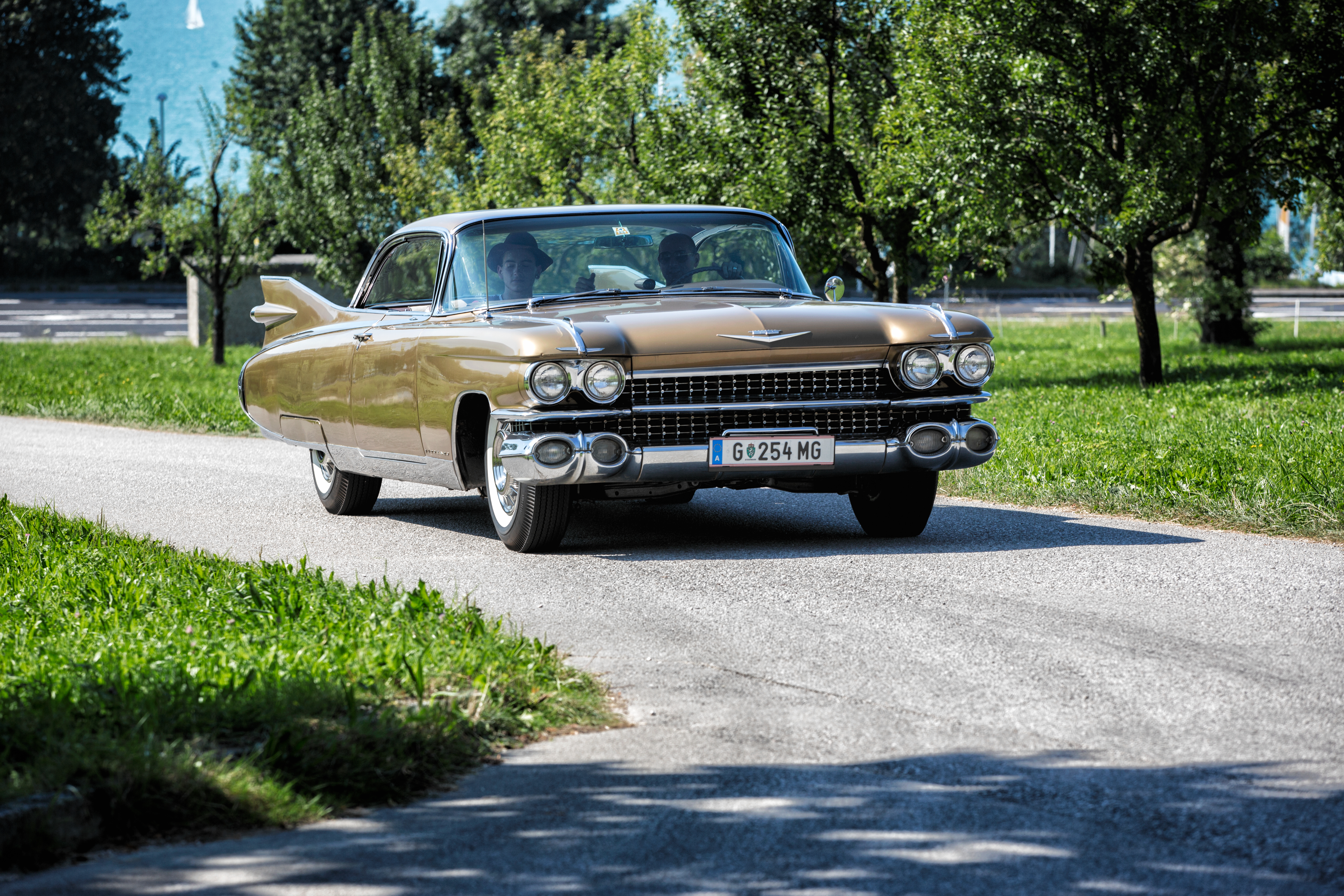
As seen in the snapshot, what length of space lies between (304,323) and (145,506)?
150 centimetres

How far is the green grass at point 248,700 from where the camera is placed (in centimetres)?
375

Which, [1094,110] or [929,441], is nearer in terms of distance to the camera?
[929,441]

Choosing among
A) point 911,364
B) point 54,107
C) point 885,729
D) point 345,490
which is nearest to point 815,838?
point 885,729

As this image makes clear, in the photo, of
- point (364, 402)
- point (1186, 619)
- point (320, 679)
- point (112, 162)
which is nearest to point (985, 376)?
point (1186, 619)

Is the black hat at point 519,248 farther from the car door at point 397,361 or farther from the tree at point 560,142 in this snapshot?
the tree at point 560,142

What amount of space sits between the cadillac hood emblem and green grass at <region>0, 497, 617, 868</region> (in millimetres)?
1891

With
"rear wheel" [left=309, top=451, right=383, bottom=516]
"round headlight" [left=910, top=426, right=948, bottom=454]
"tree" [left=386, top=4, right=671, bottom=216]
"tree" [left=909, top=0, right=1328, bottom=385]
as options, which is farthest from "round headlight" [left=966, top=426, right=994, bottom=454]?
"tree" [left=386, top=4, right=671, bottom=216]

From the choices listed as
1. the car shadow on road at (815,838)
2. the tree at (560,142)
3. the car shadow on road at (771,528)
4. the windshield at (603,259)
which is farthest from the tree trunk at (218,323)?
the car shadow on road at (815,838)

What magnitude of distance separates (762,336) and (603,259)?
4.51 feet

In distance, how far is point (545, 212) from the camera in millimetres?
8711

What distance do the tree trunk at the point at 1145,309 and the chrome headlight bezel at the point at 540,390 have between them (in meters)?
13.8

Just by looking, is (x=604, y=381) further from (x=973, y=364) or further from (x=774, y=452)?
(x=973, y=364)

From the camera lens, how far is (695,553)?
7891 millimetres

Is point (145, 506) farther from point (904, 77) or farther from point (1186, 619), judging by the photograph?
point (904, 77)
